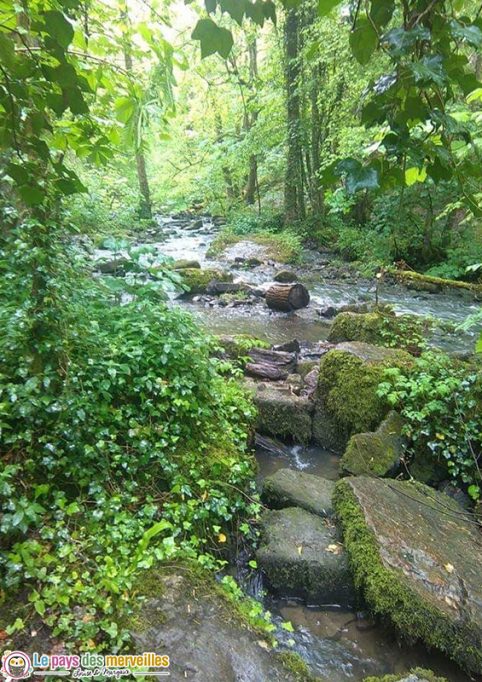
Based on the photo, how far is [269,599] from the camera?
9.70 ft

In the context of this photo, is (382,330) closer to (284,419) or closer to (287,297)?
(284,419)

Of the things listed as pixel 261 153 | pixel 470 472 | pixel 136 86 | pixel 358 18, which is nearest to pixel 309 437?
pixel 470 472

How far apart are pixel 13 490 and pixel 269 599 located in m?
1.95

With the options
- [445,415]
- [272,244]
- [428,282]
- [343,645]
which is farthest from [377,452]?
[272,244]

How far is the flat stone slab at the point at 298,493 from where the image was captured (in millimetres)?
3531

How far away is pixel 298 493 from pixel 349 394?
1.44 m

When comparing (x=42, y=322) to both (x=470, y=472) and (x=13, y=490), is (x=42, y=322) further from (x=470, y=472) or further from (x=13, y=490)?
(x=470, y=472)

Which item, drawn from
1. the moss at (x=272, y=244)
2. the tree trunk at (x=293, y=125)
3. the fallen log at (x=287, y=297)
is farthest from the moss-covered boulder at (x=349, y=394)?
the tree trunk at (x=293, y=125)

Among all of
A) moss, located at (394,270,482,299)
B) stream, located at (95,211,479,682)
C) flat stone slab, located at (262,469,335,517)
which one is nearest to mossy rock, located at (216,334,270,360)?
stream, located at (95,211,479,682)

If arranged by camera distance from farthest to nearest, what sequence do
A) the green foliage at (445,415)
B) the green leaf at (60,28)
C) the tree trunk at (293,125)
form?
the tree trunk at (293,125) → the green foliage at (445,415) → the green leaf at (60,28)

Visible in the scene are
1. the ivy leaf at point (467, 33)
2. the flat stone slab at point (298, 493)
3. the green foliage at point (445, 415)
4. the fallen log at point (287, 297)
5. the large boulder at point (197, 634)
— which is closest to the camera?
the ivy leaf at point (467, 33)

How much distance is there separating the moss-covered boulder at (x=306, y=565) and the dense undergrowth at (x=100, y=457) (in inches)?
10.5

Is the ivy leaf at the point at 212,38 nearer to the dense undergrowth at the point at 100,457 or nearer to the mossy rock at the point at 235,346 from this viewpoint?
the dense undergrowth at the point at 100,457

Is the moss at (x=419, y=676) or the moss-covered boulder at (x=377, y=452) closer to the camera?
the moss at (x=419, y=676)
